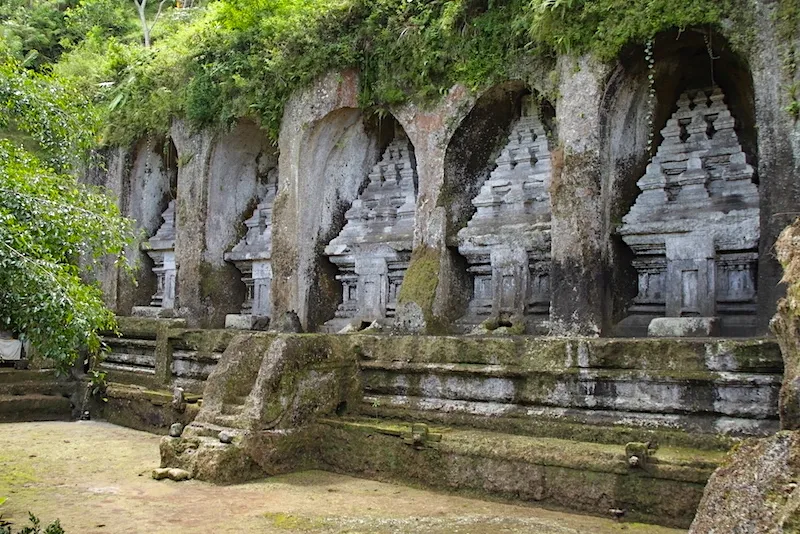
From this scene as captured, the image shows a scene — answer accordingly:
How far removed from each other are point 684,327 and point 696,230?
1180mm

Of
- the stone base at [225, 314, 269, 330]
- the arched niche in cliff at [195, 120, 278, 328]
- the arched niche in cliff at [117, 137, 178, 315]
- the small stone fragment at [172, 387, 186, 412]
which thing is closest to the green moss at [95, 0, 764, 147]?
the arched niche in cliff at [117, 137, 178, 315]

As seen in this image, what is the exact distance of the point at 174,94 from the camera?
43.0ft

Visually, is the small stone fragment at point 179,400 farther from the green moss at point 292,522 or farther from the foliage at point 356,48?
the green moss at point 292,522

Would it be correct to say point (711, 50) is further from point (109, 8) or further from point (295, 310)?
point (109, 8)

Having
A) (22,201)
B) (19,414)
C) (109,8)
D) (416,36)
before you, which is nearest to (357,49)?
(416,36)

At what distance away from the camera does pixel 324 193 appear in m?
11.8

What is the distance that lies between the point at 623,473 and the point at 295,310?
6123mm

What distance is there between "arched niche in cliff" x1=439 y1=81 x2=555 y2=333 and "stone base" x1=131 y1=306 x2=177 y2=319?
19.0 feet

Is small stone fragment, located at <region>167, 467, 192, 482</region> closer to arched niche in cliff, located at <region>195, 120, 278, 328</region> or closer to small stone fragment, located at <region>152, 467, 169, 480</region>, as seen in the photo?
small stone fragment, located at <region>152, 467, 169, 480</region>

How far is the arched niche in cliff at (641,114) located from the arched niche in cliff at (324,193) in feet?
13.2

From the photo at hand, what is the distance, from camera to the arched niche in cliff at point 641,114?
8.38 m

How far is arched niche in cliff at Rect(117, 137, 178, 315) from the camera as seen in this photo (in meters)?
14.7

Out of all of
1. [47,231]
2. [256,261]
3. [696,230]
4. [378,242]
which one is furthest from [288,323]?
[696,230]

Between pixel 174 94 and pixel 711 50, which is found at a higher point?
pixel 174 94
